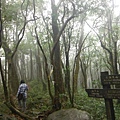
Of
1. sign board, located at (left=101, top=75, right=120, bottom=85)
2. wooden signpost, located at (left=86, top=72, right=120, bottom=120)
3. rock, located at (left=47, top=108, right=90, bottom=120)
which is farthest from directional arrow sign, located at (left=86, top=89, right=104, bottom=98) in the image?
rock, located at (left=47, top=108, right=90, bottom=120)

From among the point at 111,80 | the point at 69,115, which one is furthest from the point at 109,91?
the point at 69,115

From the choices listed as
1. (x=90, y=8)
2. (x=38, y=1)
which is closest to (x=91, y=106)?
(x=90, y=8)

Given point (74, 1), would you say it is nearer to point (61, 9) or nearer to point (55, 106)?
point (61, 9)

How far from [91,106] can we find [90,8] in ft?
14.3

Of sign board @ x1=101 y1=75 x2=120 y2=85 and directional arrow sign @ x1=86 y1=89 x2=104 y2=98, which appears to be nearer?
sign board @ x1=101 y1=75 x2=120 y2=85

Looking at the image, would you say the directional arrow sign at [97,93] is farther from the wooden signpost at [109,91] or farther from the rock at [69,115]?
the rock at [69,115]

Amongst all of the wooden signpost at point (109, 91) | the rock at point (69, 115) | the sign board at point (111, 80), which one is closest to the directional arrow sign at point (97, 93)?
the wooden signpost at point (109, 91)

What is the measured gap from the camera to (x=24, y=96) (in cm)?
991

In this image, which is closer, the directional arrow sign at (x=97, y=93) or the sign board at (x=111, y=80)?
the sign board at (x=111, y=80)

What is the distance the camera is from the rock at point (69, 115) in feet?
24.8

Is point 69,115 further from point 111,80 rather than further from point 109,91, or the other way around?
point 111,80

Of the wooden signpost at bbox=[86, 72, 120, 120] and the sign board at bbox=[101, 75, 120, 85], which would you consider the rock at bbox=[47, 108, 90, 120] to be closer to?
the wooden signpost at bbox=[86, 72, 120, 120]

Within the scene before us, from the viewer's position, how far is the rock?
24.8 feet

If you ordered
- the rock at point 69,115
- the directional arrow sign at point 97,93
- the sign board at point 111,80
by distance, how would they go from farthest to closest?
the rock at point 69,115 → the directional arrow sign at point 97,93 → the sign board at point 111,80
